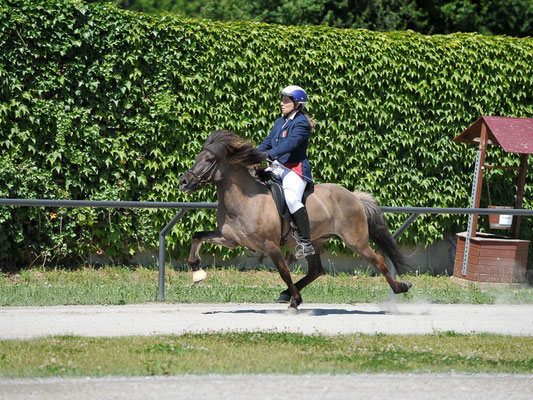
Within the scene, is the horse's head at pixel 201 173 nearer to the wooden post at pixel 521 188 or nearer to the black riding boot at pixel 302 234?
the black riding boot at pixel 302 234

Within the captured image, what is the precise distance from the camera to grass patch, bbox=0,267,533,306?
414 inches

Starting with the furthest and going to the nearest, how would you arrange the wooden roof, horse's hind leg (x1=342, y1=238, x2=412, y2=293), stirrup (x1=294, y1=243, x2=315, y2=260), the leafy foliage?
the leafy foliage, the wooden roof, horse's hind leg (x1=342, y1=238, x2=412, y2=293), stirrup (x1=294, y1=243, x2=315, y2=260)

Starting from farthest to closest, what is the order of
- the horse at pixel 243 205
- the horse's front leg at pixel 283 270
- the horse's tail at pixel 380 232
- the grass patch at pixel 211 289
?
the grass patch at pixel 211 289, the horse's tail at pixel 380 232, the horse's front leg at pixel 283 270, the horse at pixel 243 205

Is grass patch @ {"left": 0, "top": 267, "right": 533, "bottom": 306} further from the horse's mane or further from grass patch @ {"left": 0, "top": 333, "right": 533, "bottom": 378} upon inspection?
grass patch @ {"left": 0, "top": 333, "right": 533, "bottom": 378}

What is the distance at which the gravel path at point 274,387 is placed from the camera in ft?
18.8

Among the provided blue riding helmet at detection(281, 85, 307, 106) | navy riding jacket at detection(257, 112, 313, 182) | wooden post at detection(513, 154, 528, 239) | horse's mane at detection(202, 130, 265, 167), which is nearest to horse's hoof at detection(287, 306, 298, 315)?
navy riding jacket at detection(257, 112, 313, 182)

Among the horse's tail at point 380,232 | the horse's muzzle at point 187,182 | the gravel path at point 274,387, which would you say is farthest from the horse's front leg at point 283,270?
the gravel path at point 274,387

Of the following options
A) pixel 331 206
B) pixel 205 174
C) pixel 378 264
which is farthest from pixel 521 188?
pixel 205 174

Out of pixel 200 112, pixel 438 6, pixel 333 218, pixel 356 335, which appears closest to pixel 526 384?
pixel 356 335

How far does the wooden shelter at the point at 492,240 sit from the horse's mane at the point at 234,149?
543cm

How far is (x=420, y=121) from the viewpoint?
1423 centimetres

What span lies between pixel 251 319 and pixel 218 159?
1.69 metres

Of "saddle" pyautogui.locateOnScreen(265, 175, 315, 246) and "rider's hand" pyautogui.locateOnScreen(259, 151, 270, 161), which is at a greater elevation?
"rider's hand" pyautogui.locateOnScreen(259, 151, 270, 161)

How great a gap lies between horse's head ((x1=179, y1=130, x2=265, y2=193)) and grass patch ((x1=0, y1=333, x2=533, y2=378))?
1.88 m
